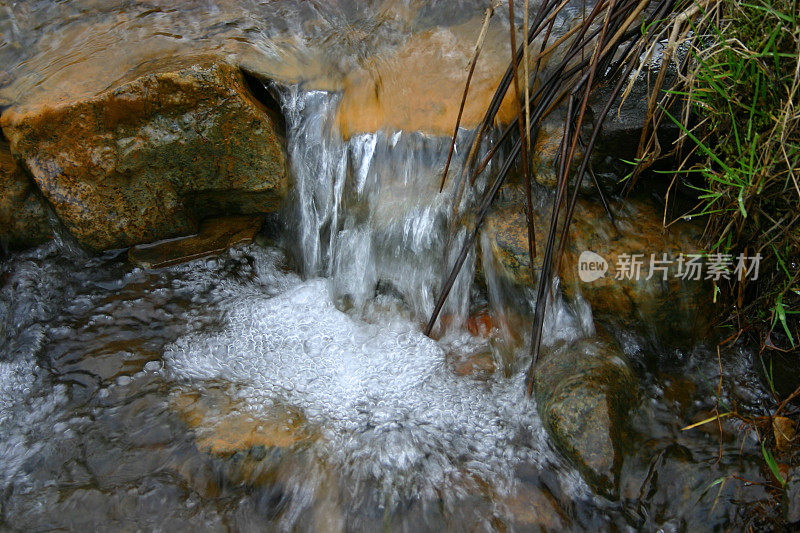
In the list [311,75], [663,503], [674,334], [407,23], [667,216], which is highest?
[407,23]

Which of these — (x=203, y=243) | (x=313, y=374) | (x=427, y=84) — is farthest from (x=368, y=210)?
(x=203, y=243)

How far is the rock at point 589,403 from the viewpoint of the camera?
2.12m

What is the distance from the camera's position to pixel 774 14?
72.0 inches

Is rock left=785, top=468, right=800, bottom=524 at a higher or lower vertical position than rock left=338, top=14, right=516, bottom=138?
lower

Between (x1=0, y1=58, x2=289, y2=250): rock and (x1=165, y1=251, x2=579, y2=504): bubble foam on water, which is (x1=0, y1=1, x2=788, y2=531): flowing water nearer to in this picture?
(x1=165, y1=251, x2=579, y2=504): bubble foam on water

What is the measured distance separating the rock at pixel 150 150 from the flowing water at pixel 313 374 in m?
0.24

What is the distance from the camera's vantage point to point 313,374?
2.76 meters

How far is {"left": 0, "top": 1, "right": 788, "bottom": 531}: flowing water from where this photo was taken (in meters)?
2.12

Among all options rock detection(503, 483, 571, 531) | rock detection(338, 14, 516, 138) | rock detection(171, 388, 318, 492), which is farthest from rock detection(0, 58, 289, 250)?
rock detection(503, 483, 571, 531)

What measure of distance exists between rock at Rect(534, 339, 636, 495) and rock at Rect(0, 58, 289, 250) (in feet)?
6.34

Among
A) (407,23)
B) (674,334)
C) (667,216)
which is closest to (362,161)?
(407,23)

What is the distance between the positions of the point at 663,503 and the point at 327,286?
6.79ft

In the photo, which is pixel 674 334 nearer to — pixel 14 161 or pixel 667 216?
pixel 667 216

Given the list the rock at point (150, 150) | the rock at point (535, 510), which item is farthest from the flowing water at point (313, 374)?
the rock at point (150, 150)
